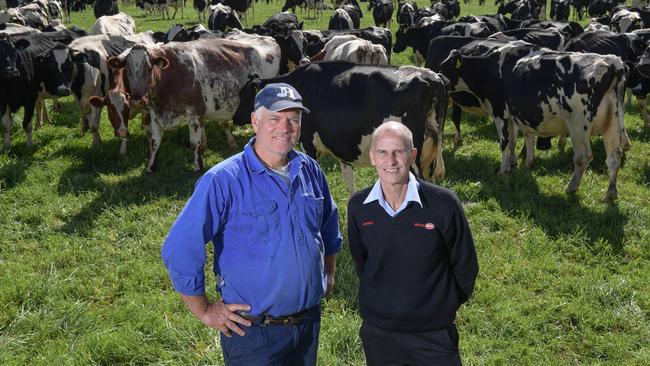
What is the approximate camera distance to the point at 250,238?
2949 mm

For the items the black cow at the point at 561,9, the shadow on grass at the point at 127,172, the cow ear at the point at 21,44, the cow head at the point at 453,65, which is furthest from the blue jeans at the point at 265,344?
the black cow at the point at 561,9

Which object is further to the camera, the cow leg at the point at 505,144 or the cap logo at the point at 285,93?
the cow leg at the point at 505,144

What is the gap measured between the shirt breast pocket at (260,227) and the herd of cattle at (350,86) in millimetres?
3928

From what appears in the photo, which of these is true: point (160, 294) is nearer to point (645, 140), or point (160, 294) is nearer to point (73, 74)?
point (73, 74)

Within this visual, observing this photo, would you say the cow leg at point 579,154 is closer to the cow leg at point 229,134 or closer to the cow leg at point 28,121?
the cow leg at point 229,134

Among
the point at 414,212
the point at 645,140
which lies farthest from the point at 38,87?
the point at 645,140

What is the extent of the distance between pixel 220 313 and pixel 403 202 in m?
1.03

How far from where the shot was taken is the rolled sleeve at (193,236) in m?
2.85

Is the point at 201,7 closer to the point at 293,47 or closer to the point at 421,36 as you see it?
the point at 421,36

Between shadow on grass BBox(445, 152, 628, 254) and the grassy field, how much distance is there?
0.07ft

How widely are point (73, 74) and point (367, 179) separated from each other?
18.1ft

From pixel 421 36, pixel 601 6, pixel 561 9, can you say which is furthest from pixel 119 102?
pixel 601 6

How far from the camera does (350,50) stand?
11.3 m

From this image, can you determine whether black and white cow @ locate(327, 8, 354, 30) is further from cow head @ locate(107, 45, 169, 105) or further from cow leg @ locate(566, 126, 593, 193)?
cow leg @ locate(566, 126, 593, 193)
